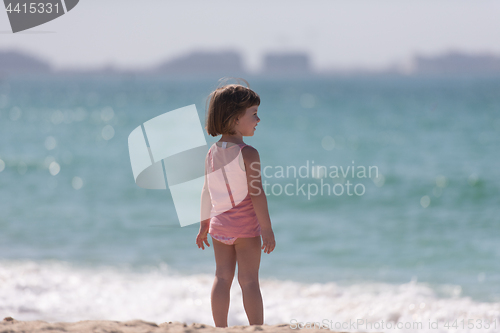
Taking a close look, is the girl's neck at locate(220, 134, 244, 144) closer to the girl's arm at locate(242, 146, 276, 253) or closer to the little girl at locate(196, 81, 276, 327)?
the little girl at locate(196, 81, 276, 327)

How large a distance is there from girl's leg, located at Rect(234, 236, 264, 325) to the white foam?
1454 mm

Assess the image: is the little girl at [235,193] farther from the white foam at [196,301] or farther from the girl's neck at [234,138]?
the white foam at [196,301]

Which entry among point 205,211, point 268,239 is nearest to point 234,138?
point 205,211

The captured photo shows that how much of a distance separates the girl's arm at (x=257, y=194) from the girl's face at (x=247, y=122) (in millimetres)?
139

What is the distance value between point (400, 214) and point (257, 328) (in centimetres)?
619

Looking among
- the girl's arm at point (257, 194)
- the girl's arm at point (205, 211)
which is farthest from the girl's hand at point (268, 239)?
the girl's arm at point (205, 211)

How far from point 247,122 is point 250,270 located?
2.74 ft

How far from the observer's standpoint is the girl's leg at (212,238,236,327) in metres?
2.76

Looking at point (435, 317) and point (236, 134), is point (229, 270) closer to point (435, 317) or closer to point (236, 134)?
point (236, 134)

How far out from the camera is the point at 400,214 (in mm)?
8148

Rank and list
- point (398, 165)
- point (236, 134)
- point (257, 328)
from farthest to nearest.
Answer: point (398, 165) → point (236, 134) → point (257, 328)

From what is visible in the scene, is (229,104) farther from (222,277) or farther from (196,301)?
(196,301)

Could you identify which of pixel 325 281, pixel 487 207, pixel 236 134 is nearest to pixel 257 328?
pixel 236 134

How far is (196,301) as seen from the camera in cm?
449
